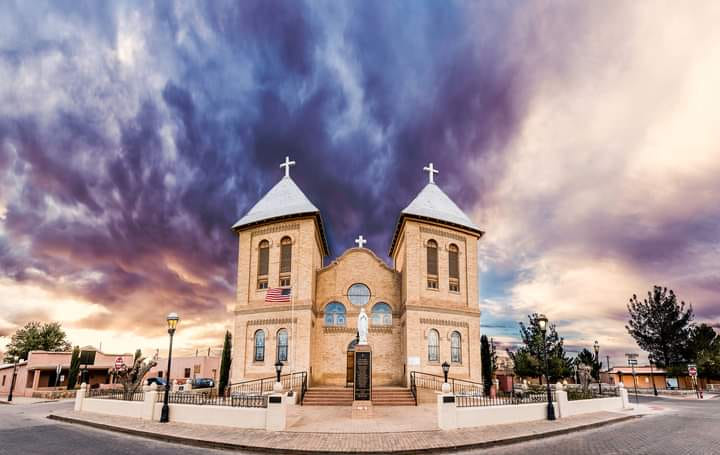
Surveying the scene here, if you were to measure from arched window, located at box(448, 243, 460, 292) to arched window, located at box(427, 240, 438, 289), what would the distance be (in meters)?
1.09

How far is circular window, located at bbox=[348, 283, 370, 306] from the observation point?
30241mm

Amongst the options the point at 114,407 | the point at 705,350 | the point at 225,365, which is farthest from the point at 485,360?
the point at 705,350

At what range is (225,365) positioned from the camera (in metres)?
28.2

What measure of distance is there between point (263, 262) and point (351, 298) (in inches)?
242

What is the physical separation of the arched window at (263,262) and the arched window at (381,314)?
7178 millimetres

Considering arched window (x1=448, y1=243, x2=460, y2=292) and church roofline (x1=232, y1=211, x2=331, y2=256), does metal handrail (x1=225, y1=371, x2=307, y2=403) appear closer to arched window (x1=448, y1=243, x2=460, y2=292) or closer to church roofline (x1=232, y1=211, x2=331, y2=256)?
church roofline (x1=232, y1=211, x2=331, y2=256)

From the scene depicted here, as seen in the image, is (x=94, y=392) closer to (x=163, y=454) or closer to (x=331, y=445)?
(x=163, y=454)

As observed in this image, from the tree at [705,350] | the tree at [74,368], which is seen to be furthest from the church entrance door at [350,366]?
the tree at [705,350]

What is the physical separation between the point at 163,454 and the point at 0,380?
4432 cm

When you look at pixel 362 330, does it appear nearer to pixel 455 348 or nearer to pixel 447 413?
pixel 447 413

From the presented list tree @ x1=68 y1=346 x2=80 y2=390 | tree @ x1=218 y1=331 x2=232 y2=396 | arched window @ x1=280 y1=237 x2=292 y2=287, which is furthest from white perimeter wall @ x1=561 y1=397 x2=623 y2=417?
tree @ x1=68 y1=346 x2=80 y2=390

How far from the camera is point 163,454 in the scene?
12.0 metres

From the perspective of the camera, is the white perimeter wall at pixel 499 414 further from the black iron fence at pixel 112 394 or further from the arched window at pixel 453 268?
the black iron fence at pixel 112 394

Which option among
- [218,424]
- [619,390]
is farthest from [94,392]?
[619,390]
